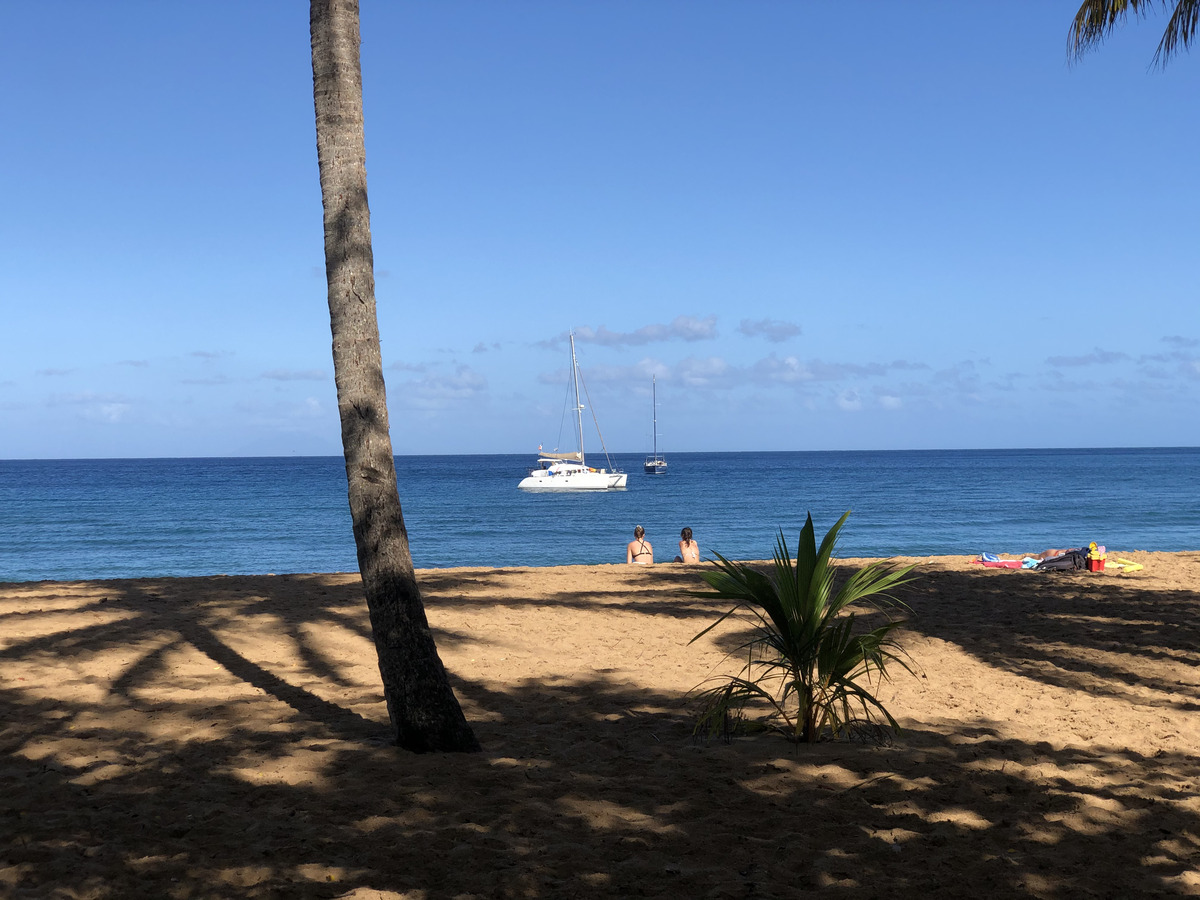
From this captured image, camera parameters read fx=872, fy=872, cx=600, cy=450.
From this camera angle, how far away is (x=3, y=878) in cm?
288

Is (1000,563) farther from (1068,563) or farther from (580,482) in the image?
(580,482)

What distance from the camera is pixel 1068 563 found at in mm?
10539

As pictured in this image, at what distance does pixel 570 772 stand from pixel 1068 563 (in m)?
8.73

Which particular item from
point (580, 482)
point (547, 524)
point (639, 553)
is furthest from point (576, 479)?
point (639, 553)

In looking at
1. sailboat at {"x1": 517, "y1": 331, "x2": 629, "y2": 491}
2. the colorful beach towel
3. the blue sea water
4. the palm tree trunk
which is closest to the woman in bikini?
the colorful beach towel

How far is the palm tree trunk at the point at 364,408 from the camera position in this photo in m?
4.16

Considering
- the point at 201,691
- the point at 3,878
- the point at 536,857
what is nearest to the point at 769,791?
the point at 536,857

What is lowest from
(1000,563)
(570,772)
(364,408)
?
(570,772)

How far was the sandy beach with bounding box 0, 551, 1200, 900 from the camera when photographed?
2.98m

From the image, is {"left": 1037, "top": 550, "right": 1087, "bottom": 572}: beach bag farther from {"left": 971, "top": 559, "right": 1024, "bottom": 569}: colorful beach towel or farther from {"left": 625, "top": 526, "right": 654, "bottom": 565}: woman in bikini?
{"left": 625, "top": 526, "right": 654, "bottom": 565}: woman in bikini

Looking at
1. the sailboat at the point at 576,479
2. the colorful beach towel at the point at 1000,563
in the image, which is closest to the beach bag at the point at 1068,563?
the colorful beach towel at the point at 1000,563

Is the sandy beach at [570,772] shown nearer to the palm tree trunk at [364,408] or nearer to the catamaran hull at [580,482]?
the palm tree trunk at [364,408]

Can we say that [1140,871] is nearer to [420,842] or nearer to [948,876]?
[948,876]

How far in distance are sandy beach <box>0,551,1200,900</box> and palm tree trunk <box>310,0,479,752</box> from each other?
25cm
